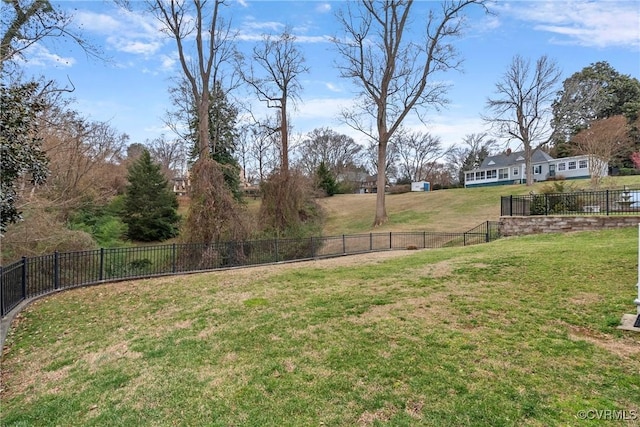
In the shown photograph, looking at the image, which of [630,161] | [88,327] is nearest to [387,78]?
[88,327]

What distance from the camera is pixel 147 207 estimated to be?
23109 millimetres

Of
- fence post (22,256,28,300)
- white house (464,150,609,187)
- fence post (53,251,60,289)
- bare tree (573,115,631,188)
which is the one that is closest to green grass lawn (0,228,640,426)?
fence post (22,256,28,300)

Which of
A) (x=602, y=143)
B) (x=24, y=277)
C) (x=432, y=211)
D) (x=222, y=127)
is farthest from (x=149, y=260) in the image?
(x=602, y=143)

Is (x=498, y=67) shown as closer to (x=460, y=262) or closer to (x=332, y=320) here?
(x=460, y=262)

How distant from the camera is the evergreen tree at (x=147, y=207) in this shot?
22922 millimetres

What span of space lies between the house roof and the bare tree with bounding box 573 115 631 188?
791cm

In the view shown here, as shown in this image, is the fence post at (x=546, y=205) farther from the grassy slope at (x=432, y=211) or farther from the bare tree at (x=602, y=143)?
the bare tree at (x=602, y=143)

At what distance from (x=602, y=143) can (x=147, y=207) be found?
3524cm

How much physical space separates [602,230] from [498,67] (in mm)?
28369

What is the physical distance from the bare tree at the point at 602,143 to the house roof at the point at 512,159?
7910 millimetres

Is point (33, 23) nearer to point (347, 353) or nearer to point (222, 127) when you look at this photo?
point (347, 353)

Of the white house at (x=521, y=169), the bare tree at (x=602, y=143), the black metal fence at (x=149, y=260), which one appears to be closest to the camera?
the black metal fence at (x=149, y=260)

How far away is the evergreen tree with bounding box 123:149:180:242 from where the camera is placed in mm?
22922

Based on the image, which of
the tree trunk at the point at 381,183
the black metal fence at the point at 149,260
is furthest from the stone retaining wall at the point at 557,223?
the tree trunk at the point at 381,183
